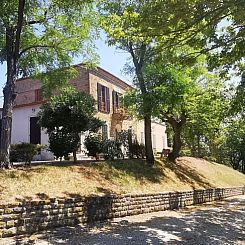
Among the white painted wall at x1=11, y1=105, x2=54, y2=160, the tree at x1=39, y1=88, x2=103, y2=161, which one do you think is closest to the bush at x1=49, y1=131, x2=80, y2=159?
the tree at x1=39, y1=88, x2=103, y2=161

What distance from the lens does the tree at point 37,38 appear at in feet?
41.5

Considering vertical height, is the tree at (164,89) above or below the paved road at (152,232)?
above

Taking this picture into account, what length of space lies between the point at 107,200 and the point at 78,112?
472 centimetres

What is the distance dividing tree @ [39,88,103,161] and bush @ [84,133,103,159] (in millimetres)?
1583

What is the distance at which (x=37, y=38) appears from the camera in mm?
14727

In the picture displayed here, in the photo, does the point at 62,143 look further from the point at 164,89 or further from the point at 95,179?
the point at 164,89

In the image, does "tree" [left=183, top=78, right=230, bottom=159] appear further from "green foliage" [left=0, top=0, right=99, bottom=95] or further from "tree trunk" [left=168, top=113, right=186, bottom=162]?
"green foliage" [left=0, top=0, right=99, bottom=95]

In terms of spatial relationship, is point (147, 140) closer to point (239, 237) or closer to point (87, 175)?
point (87, 175)

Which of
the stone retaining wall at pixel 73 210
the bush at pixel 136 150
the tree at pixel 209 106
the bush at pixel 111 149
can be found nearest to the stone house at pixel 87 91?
the bush at pixel 136 150

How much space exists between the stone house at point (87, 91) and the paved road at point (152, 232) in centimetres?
1203

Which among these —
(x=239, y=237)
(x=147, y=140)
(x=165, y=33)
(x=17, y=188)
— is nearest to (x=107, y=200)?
(x=17, y=188)

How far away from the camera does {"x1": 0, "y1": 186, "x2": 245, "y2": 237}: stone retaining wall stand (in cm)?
861

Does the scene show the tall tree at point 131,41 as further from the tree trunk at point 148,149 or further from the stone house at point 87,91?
the stone house at point 87,91

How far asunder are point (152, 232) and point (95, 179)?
4.13 metres
